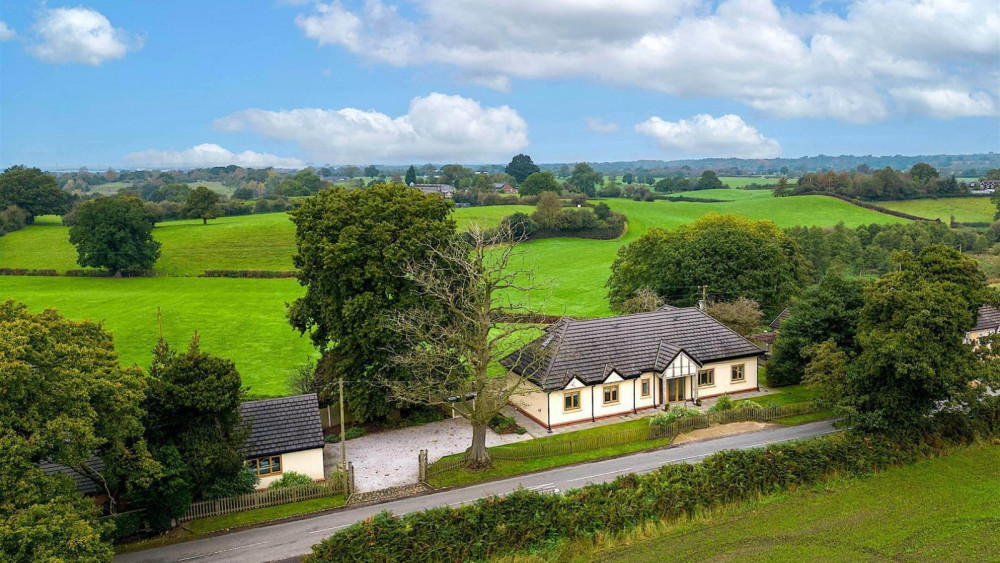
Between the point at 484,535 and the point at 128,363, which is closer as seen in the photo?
the point at 484,535

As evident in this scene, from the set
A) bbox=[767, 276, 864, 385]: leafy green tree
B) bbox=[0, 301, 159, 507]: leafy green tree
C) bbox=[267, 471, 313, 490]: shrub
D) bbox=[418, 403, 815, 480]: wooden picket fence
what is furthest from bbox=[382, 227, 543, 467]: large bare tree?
bbox=[767, 276, 864, 385]: leafy green tree

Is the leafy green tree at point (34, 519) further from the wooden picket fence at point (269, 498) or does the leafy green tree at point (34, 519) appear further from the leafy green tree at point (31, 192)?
the leafy green tree at point (31, 192)

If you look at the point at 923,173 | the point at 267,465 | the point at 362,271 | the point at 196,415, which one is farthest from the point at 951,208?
the point at 196,415

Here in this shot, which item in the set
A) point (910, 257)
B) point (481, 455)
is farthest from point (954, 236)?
point (481, 455)

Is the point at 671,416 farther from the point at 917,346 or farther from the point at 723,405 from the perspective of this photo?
the point at 917,346

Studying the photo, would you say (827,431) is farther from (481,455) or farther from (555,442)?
(481,455)

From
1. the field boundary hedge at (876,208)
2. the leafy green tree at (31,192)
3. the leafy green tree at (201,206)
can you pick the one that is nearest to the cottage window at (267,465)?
the leafy green tree at (201,206)
